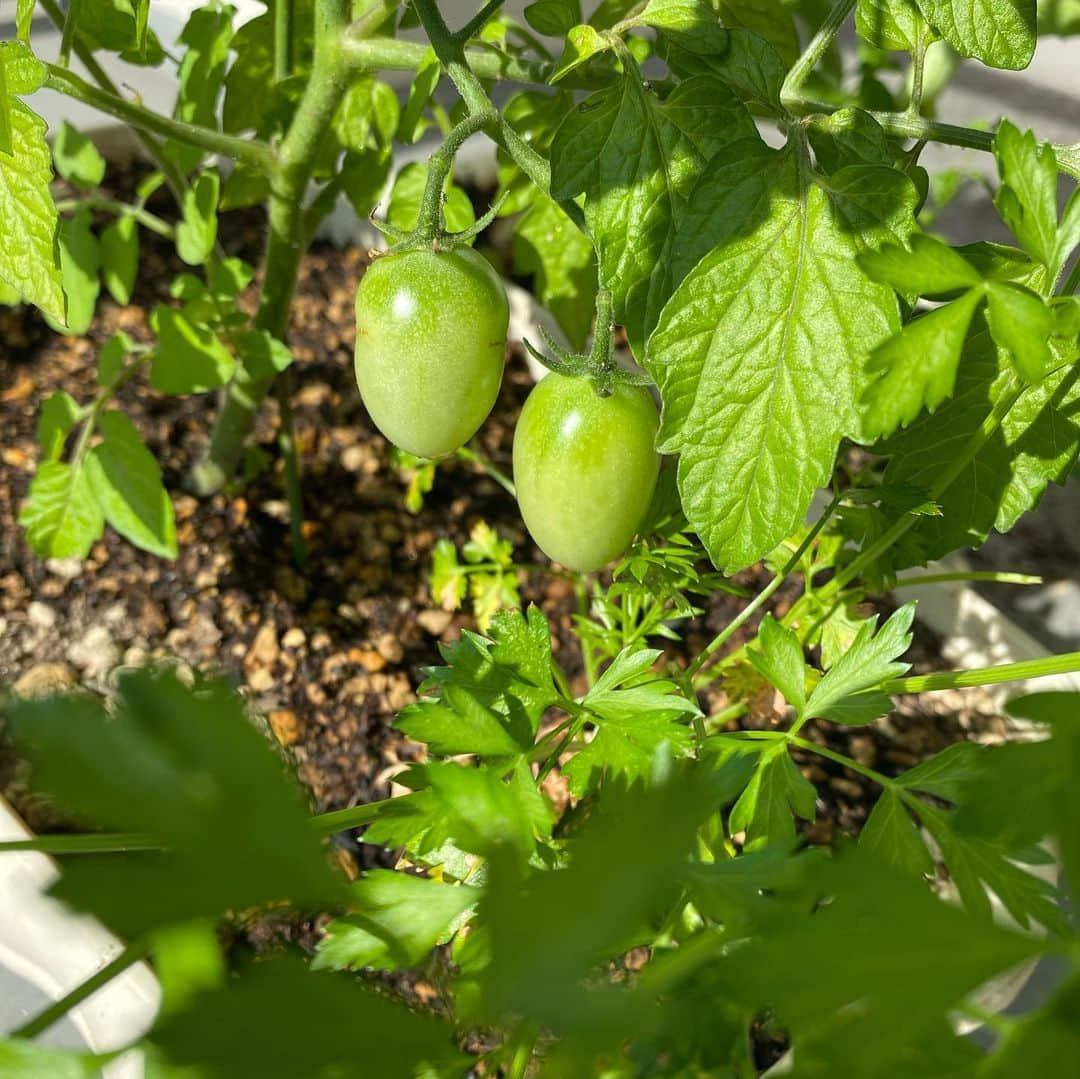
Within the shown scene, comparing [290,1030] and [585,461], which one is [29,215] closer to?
[585,461]

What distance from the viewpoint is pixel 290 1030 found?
0.22m

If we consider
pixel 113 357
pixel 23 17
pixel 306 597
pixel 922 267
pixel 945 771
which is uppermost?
pixel 23 17

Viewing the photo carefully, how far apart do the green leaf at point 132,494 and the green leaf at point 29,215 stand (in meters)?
0.27

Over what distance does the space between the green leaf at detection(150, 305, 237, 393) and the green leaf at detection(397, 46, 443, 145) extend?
0.19m

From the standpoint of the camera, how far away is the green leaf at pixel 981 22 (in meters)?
0.45

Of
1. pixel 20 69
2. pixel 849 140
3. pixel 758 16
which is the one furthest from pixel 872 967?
pixel 758 16

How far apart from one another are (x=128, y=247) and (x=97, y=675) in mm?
336

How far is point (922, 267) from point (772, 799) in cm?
24

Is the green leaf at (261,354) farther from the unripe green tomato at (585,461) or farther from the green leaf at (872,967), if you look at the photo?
the green leaf at (872,967)

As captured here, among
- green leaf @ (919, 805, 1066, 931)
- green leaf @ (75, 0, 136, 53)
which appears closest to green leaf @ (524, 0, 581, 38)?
green leaf @ (75, 0, 136, 53)

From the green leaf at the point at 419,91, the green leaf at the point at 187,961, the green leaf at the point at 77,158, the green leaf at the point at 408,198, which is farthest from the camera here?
the green leaf at the point at 77,158

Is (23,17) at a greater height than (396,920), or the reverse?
(23,17)

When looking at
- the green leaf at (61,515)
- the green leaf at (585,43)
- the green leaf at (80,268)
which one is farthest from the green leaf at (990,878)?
the green leaf at (80,268)

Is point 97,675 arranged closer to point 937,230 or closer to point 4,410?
point 4,410
